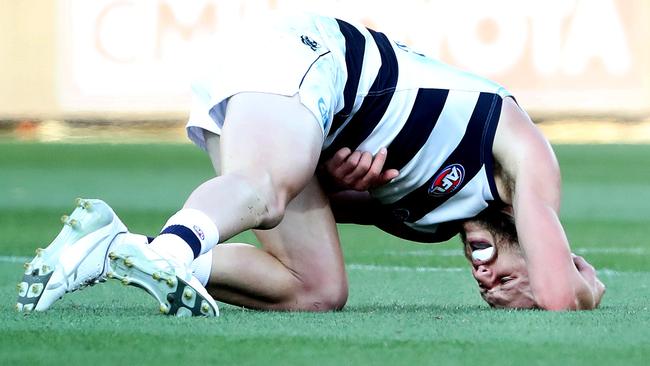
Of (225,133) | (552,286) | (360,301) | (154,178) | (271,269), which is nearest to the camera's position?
(225,133)

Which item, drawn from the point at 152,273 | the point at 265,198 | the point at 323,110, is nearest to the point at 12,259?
the point at 323,110

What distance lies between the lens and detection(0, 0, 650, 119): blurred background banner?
35.3 ft

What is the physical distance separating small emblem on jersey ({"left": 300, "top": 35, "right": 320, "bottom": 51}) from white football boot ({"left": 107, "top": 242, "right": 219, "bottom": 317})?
0.82 metres

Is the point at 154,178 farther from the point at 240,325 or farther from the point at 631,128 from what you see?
the point at 240,325

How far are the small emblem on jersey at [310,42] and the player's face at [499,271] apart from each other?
2.46 ft

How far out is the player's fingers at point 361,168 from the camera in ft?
12.5

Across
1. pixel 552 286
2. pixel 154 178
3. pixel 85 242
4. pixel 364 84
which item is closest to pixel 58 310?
pixel 85 242

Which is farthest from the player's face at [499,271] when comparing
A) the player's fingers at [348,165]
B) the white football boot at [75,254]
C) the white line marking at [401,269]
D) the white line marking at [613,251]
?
the white line marking at [613,251]

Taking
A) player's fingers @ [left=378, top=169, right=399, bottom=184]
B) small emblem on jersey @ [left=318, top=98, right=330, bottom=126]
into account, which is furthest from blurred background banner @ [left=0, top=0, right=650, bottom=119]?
small emblem on jersey @ [left=318, top=98, right=330, bottom=126]

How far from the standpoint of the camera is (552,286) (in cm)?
368

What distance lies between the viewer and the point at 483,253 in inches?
156

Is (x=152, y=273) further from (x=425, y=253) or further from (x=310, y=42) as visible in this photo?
(x=425, y=253)

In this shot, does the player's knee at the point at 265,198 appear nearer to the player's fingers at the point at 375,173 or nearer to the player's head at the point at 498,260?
the player's fingers at the point at 375,173

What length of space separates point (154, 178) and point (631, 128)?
3878mm
